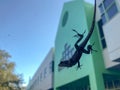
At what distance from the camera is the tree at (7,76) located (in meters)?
21.4

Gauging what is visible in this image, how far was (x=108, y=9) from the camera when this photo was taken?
39.9 feet

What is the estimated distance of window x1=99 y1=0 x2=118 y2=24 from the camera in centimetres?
1135

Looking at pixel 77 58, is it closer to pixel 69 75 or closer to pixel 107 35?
pixel 107 35

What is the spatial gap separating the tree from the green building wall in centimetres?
614

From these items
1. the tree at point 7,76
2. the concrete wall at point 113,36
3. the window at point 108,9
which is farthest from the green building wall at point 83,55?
the tree at point 7,76

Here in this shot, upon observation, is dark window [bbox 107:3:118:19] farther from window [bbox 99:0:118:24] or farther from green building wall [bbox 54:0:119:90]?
green building wall [bbox 54:0:119:90]

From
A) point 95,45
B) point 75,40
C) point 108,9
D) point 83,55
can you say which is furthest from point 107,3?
point 75,40

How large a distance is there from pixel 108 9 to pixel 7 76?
50.7 ft

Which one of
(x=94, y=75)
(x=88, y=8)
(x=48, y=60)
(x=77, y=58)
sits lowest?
(x=77, y=58)

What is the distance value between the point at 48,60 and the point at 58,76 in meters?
6.12

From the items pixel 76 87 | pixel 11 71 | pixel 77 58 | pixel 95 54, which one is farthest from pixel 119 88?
pixel 11 71

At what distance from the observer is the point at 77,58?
3.09 m

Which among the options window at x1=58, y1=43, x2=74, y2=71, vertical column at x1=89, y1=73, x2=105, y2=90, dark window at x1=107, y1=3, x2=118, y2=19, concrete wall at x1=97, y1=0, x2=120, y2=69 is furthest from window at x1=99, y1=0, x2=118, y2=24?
window at x1=58, y1=43, x2=74, y2=71

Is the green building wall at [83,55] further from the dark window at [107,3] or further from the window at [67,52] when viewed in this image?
the dark window at [107,3]
